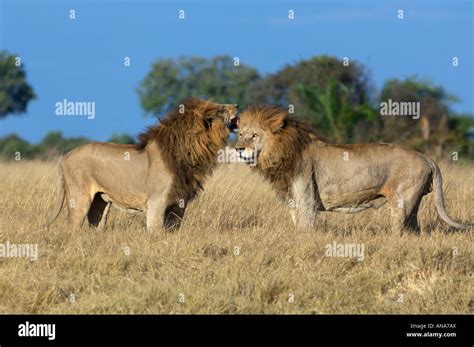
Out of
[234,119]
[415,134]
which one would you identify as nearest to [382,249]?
[234,119]

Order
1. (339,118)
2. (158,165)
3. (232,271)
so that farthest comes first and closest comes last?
(339,118), (158,165), (232,271)

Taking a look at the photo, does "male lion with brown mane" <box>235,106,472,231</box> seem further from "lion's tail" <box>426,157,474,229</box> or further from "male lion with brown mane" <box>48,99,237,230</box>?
"male lion with brown mane" <box>48,99,237,230</box>

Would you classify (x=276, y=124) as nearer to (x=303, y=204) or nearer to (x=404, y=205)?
(x=303, y=204)

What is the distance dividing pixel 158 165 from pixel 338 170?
165 centimetres

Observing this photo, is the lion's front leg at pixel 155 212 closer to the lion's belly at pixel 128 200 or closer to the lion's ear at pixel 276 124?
the lion's belly at pixel 128 200

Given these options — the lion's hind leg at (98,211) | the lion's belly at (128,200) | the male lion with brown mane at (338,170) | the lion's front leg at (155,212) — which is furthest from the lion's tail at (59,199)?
the male lion with brown mane at (338,170)

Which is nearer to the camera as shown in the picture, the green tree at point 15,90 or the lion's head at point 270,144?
the lion's head at point 270,144

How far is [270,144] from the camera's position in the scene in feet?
32.3

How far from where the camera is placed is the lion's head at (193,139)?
9.59 meters

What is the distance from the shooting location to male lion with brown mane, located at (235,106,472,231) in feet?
32.1

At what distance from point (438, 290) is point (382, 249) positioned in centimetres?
77

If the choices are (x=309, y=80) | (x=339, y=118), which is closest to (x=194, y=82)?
(x=309, y=80)

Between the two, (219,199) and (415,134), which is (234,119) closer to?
(219,199)

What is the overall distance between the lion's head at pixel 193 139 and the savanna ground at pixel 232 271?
1.58ft
